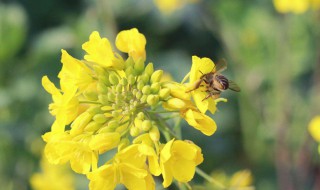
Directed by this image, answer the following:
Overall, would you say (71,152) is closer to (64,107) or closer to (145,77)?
(64,107)

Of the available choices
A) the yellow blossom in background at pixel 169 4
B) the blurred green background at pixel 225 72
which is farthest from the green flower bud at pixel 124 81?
the yellow blossom in background at pixel 169 4

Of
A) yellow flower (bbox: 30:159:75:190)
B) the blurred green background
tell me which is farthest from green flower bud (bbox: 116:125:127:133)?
the blurred green background

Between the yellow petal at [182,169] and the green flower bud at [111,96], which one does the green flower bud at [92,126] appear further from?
the yellow petal at [182,169]

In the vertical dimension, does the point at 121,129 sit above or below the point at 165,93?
below

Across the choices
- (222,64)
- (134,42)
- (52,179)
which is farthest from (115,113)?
(52,179)

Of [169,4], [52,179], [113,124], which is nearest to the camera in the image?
[113,124]

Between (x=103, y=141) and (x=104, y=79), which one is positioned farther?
(x=104, y=79)

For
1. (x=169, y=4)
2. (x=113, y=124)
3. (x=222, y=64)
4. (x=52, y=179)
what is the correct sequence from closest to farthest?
1. (x=113, y=124)
2. (x=222, y=64)
3. (x=52, y=179)
4. (x=169, y=4)
